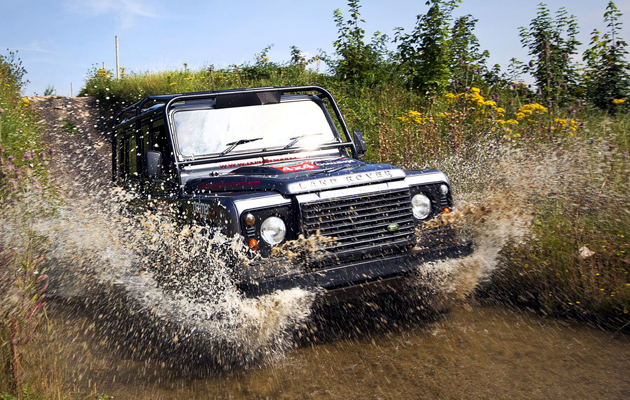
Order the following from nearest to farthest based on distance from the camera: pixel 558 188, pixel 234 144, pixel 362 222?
pixel 362 222
pixel 234 144
pixel 558 188

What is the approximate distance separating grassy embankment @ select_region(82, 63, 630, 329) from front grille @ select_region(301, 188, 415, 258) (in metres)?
1.36

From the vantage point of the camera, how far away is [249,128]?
491cm

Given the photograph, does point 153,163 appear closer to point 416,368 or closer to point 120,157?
point 120,157

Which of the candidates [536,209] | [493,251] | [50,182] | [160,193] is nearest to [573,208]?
[536,209]

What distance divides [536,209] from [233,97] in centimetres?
292

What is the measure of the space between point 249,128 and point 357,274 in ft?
6.00

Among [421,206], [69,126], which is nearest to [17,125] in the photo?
[69,126]

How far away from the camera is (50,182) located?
9461 millimetres

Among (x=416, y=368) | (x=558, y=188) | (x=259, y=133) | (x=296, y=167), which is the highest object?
(x=259, y=133)

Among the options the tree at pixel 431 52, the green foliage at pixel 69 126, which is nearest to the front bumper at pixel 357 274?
the tree at pixel 431 52

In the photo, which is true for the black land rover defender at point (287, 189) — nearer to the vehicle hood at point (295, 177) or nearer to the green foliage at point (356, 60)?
the vehicle hood at point (295, 177)

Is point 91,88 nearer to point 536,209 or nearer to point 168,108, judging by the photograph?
point 168,108

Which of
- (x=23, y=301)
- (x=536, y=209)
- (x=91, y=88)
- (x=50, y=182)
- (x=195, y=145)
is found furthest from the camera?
(x=91, y=88)

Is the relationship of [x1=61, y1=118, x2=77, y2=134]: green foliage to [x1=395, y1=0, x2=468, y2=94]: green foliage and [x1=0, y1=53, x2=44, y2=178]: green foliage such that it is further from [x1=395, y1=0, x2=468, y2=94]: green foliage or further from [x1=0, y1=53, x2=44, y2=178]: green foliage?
[x1=395, y1=0, x2=468, y2=94]: green foliage
